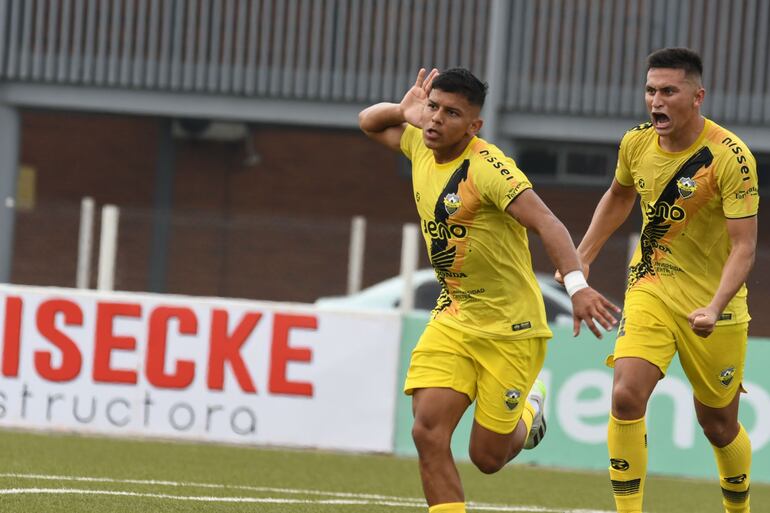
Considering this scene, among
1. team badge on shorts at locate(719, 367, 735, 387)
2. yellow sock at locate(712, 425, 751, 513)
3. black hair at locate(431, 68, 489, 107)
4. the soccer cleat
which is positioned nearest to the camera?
black hair at locate(431, 68, 489, 107)

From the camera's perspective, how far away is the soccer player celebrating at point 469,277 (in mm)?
6309

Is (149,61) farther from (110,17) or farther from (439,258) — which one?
(439,258)

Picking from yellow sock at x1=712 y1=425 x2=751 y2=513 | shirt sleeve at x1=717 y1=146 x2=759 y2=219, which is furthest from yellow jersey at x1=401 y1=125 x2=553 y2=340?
yellow sock at x1=712 y1=425 x2=751 y2=513

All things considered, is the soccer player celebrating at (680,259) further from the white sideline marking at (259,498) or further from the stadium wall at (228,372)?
the stadium wall at (228,372)

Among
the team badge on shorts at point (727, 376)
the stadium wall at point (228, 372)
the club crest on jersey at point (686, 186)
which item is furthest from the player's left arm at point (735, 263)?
the stadium wall at point (228, 372)

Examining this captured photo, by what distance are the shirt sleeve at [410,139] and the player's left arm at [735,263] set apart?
146cm

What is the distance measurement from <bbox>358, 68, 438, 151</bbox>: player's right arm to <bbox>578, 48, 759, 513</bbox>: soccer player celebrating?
3.39ft

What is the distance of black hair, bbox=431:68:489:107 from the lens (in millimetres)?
6469

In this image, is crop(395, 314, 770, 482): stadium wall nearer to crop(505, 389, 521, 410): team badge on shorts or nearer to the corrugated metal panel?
crop(505, 389, 521, 410): team badge on shorts

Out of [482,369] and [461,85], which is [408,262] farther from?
[461,85]

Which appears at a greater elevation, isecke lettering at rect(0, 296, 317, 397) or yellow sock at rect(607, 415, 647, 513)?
yellow sock at rect(607, 415, 647, 513)

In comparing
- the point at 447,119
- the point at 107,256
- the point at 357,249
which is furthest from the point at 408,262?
the point at 447,119

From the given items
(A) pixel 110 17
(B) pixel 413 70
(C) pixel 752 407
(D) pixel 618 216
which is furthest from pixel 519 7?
(D) pixel 618 216

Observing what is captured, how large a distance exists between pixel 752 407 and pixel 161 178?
13589 millimetres
